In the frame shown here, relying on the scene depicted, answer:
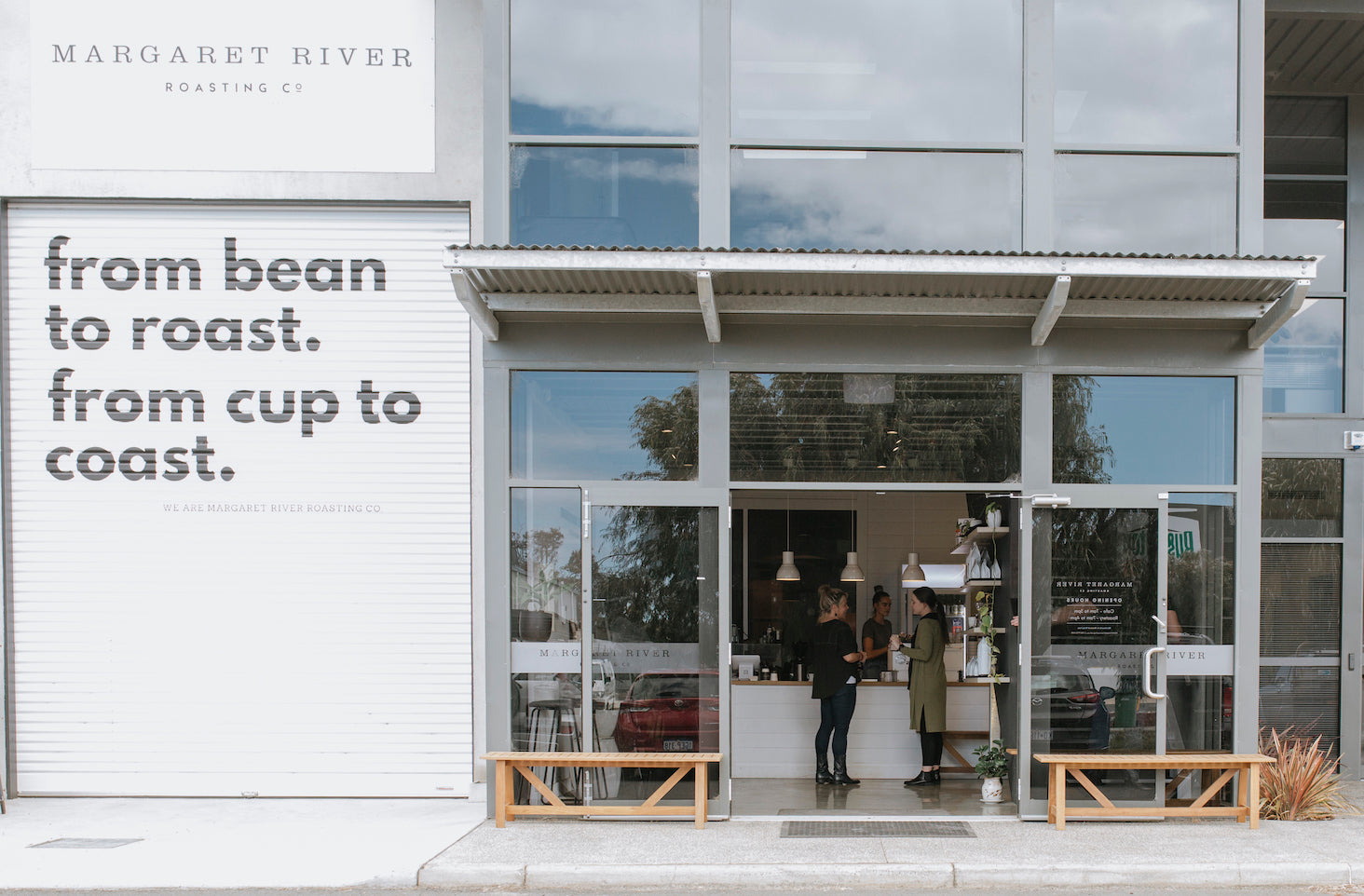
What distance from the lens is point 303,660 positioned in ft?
29.8

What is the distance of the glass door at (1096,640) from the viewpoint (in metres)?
7.96

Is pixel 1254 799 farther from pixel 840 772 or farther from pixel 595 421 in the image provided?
pixel 595 421

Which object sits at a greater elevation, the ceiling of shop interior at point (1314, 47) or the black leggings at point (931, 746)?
the ceiling of shop interior at point (1314, 47)

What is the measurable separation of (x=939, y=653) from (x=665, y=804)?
322 centimetres

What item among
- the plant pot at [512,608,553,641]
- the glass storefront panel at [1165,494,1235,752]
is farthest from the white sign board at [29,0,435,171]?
the glass storefront panel at [1165,494,1235,752]

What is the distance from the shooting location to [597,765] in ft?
26.0

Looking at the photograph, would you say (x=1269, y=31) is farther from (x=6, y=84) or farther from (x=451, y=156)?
(x=6, y=84)

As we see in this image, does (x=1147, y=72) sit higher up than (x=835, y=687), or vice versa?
(x=1147, y=72)

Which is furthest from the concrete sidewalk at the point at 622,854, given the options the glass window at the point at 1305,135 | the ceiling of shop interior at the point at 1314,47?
the ceiling of shop interior at the point at 1314,47

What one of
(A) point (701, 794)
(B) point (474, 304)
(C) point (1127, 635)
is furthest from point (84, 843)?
(C) point (1127, 635)

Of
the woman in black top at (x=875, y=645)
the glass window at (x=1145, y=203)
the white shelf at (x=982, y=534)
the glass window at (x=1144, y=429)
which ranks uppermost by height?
the glass window at (x=1145, y=203)

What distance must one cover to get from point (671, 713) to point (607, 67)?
498cm

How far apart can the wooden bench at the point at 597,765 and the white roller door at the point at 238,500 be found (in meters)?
1.35

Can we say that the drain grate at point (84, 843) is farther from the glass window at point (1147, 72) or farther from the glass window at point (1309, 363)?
the glass window at point (1309, 363)
